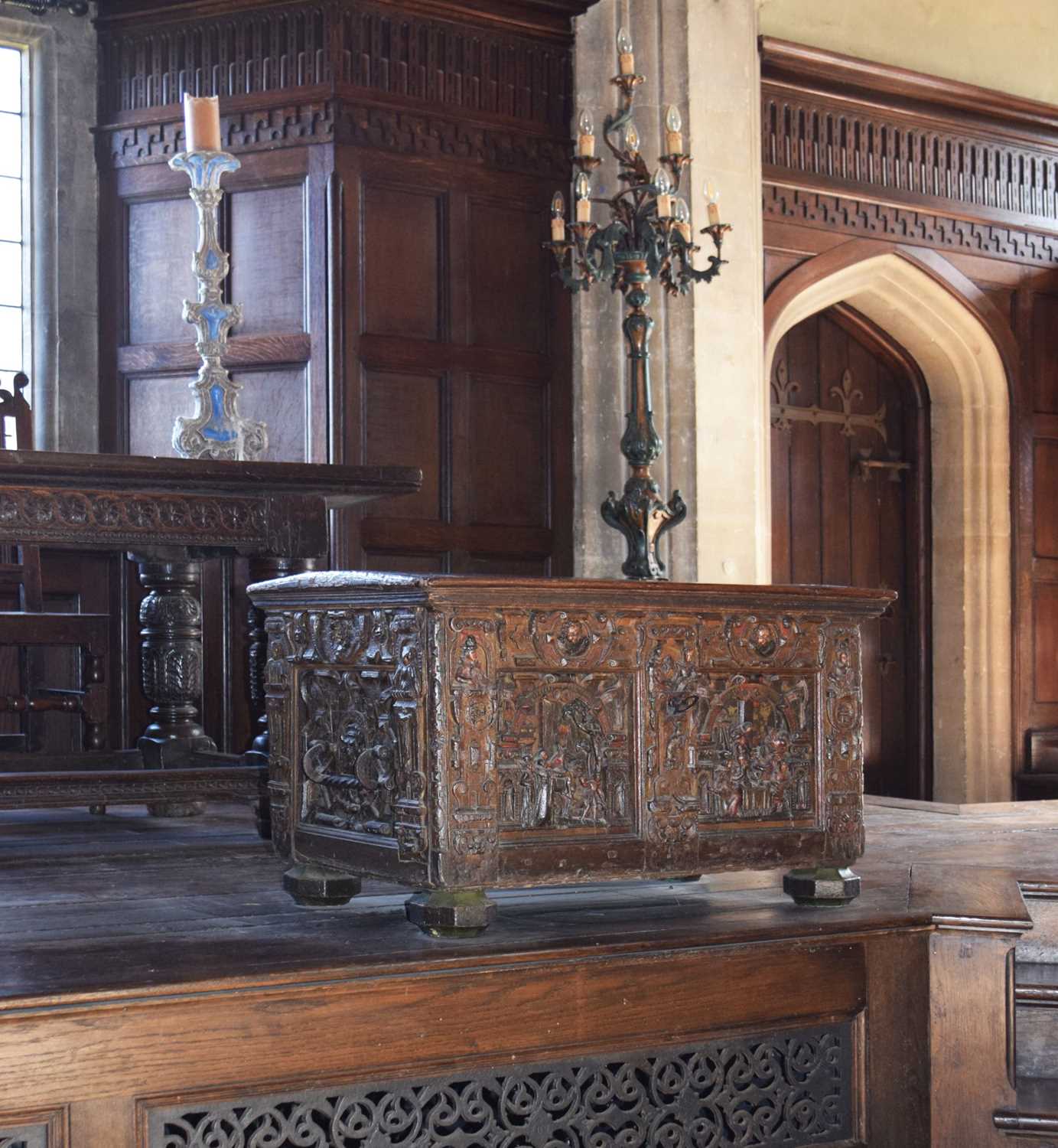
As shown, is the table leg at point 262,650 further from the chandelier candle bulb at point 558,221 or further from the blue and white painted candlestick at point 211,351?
the chandelier candle bulb at point 558,221

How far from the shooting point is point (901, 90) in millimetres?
7926

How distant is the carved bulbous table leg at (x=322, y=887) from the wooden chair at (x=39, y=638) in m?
1.86

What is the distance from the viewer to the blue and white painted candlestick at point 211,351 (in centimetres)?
395

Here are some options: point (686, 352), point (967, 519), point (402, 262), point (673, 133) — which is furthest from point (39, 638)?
point (967, 519)

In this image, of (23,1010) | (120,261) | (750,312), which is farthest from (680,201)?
(23,1010)

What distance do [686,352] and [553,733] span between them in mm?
4606

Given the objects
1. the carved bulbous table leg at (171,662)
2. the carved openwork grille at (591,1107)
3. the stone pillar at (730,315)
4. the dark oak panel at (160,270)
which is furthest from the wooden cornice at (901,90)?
the carved openwork grille at (591,1107)

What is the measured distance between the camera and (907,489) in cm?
888

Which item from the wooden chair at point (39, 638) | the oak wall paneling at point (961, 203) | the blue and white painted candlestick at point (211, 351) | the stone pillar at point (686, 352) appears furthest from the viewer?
the oak wall paneling at point (961, 203)

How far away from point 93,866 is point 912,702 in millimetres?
6113

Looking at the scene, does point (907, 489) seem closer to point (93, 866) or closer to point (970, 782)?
point (970, 782)

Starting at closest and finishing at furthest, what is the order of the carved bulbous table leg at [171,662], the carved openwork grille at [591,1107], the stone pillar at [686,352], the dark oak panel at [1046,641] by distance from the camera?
1. the carved openwork grille at [591,1107]
2. the carved bulbous table leg at [171,662]
3. the stone pillar at [686,352]
4. the dark oak panel at [1046,641]

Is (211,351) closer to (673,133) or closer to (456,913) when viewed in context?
(456,913)

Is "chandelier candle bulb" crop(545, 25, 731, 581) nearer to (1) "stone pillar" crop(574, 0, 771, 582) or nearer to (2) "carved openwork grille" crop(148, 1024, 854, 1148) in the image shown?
(1) "stone pillar" crop(574, 0, 771, 582)
